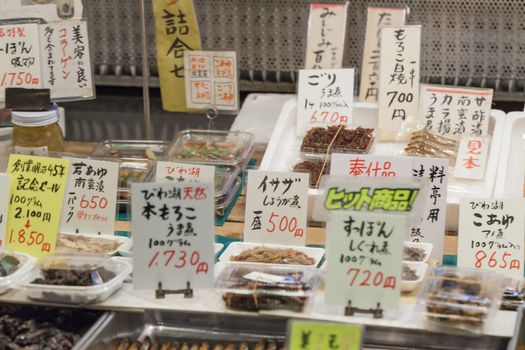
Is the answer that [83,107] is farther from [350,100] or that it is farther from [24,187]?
[24,187]

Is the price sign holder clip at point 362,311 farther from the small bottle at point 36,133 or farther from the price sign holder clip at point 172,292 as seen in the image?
the small bottle at point 36,133

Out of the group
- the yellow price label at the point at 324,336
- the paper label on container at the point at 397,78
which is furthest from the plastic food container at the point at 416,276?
the paper label on container at the point at 397,78

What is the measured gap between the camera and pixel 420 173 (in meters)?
2.80

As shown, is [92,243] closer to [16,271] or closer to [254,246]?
[16,271]

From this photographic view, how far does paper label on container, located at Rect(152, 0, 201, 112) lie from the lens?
→ 3.59 metres

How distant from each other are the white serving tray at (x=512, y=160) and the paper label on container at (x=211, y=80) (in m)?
1.11

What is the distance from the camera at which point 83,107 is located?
477cm

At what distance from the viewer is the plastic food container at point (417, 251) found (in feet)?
8.89

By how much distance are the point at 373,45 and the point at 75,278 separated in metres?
1.96

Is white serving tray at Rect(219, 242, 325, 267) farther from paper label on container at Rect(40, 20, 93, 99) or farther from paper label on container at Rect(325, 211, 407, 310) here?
paper label on container at Rect(40, 20, 93, 99)

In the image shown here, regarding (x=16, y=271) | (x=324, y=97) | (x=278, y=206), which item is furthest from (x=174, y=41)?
(x=16, y=271)

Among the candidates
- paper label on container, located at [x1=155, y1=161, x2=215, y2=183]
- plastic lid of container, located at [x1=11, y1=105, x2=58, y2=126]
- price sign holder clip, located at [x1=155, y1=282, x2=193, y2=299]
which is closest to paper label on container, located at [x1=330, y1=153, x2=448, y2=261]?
paper label on container, located at [x1=155, y1=161, x2=215, y2=183]

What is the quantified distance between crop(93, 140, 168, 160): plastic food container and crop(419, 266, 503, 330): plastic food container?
181cm

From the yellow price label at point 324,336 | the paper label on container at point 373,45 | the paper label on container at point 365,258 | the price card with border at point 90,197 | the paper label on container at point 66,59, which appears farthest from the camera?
the paper label on container at point 373,45
